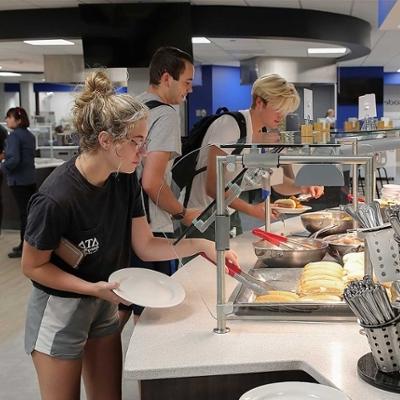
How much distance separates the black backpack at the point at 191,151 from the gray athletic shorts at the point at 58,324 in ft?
1.58

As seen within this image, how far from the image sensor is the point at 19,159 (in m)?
6.17

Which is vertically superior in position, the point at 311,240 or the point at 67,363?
the point at 311,240

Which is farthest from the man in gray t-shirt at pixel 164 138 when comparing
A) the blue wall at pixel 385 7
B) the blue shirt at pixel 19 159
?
the blue shirt at pixel 19 159

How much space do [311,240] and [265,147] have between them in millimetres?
795

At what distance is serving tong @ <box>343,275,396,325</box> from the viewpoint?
1191mm

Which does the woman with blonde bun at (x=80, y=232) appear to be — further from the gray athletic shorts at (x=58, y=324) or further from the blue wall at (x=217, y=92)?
the blue wall at (x=217, y=92)

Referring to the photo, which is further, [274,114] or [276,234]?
[274,114]

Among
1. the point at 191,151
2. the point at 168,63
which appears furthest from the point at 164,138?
the point at 168,63

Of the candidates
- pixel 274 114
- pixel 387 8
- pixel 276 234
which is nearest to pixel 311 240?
pixel 276 234

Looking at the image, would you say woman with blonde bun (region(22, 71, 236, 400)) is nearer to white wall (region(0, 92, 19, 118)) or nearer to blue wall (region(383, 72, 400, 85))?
white wall (region(0, 92, 19, 118))

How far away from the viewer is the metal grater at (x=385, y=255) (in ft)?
4.12

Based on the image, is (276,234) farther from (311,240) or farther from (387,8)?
(387,8)

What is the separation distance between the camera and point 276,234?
240 cm

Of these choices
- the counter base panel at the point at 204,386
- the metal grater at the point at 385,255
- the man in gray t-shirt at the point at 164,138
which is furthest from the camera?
the man in gray t-shirt at the point at 164,138
